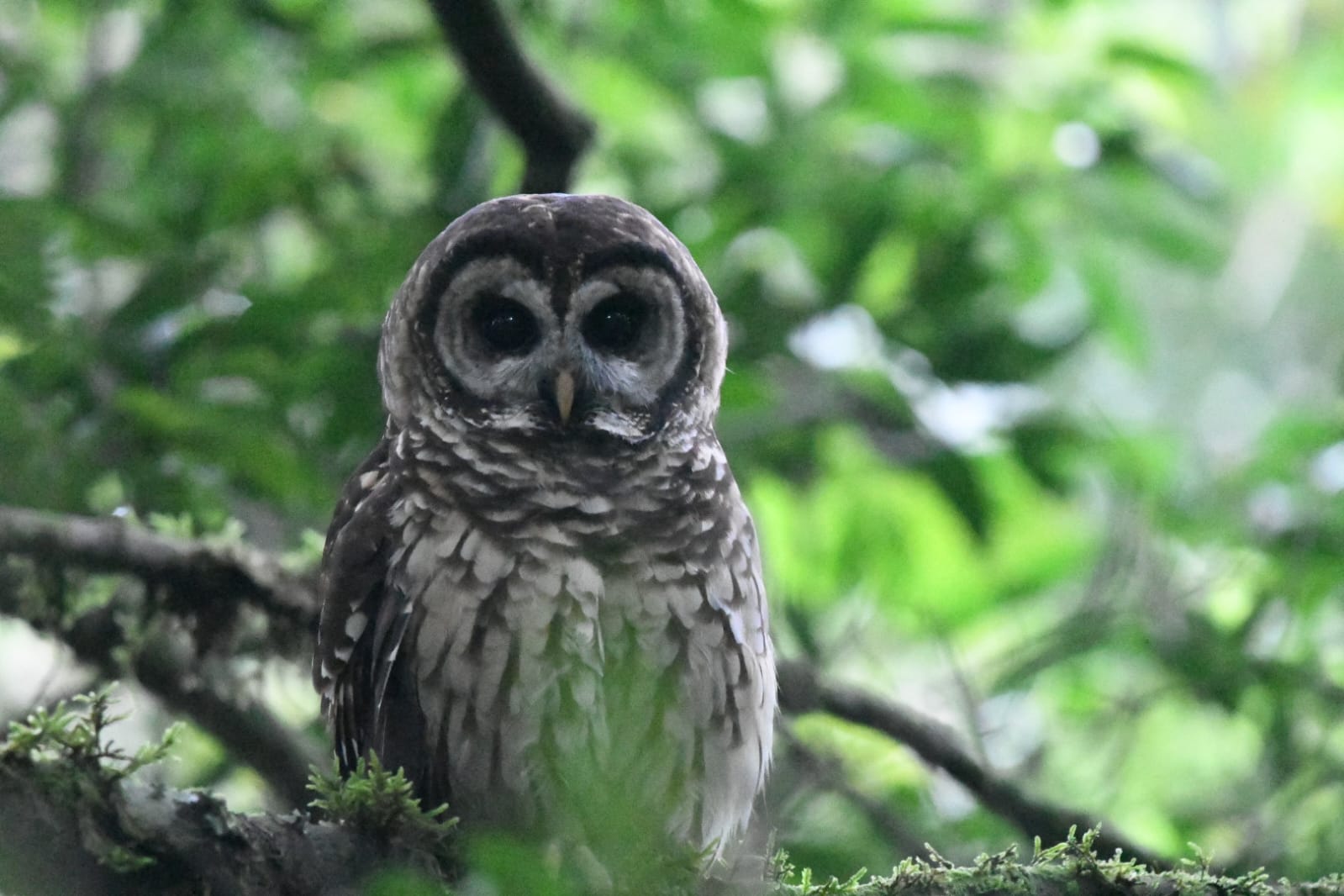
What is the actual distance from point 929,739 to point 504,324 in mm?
1411

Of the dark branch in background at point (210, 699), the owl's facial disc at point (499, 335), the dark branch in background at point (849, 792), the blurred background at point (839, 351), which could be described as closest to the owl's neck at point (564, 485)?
the owl's facial disc at point (499, 335)

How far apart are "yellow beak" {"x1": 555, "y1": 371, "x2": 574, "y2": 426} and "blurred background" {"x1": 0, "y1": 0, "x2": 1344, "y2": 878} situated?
0.74 metres

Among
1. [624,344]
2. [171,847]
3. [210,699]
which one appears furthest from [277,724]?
[171,847]

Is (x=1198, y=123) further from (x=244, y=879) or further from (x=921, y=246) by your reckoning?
(x=244, y=879)

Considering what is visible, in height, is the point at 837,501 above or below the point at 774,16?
below

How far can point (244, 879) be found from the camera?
6.25 ft

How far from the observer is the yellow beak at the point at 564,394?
2953 millimetres

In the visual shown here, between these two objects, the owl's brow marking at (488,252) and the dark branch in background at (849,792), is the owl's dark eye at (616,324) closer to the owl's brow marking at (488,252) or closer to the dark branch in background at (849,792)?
the owl's brow marking at (488,252)

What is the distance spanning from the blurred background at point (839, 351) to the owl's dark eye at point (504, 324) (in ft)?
1.90

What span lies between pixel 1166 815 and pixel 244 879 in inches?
114

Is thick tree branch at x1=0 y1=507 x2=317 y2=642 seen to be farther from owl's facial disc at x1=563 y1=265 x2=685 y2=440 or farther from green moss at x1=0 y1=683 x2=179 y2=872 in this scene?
green moss at x1=0 y1=683 x2=179 y2=872

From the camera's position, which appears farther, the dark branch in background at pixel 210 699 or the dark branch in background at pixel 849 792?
the dark branch in background at pixel 849 792

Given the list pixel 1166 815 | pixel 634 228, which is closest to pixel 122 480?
pixel 634 228

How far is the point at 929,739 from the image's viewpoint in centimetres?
357
